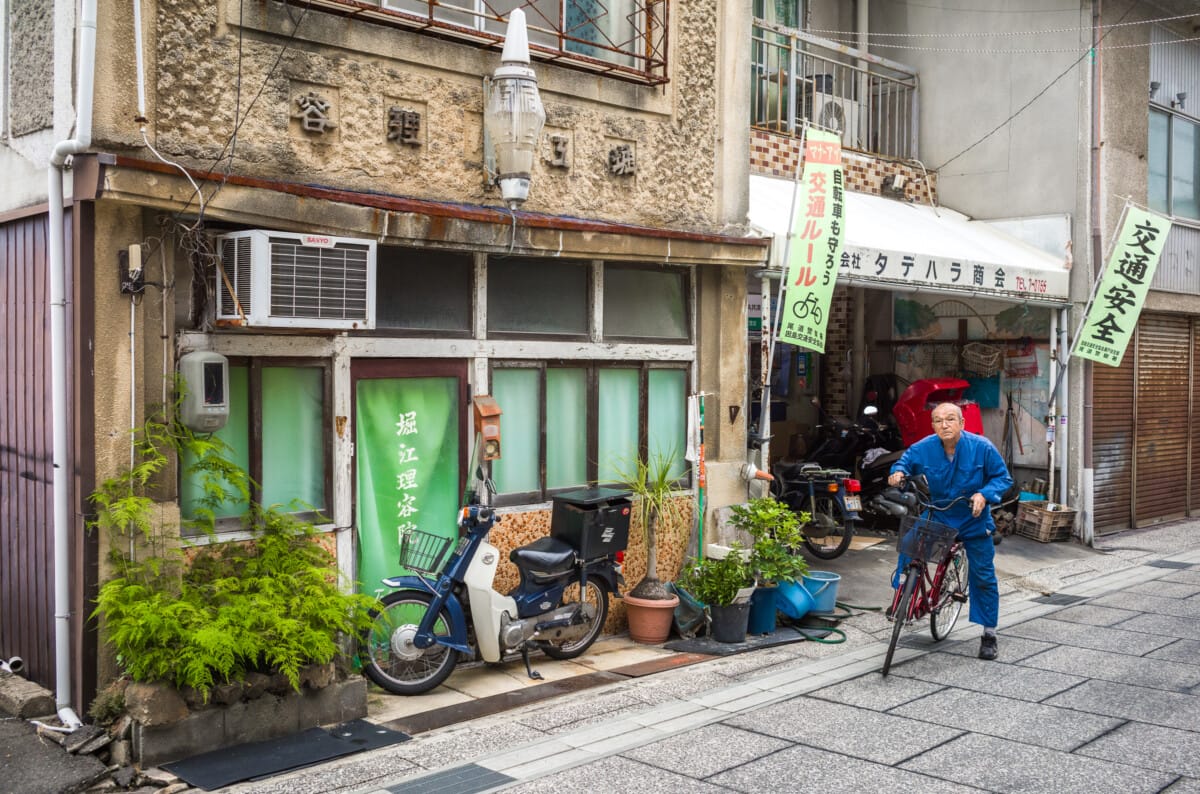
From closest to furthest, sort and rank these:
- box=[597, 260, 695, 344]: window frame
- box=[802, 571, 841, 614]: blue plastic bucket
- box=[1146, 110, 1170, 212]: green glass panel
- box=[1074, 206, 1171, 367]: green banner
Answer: box=[597, 260, 695, 344]: window frame
box=[802, 571, 841, 614]: blue plastic bucket
box=[1074, 206, 1171, 367]: green banner
box=[1146, 110, 1170, 212]: green glass panel

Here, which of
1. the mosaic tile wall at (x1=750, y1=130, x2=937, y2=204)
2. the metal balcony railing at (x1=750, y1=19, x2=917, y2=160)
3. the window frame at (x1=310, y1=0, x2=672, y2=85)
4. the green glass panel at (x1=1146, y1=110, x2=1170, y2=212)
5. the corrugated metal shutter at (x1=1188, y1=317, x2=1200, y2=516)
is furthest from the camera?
the corrugated metal shutter at (x1=1188, y1=317, x2=1200, y2=516)

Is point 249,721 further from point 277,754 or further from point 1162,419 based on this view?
point 1162,419

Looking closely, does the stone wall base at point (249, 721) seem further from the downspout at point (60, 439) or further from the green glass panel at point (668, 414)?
the green glass panel at point (668, 414)

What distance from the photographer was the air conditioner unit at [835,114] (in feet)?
45.9

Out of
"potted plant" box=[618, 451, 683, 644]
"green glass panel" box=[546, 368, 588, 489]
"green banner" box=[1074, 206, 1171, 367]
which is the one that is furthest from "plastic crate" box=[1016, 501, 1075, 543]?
"green glass panel" box=[546, 368, 588, 489]

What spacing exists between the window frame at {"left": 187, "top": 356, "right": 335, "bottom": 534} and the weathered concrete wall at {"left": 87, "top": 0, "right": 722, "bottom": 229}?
1.23 meters

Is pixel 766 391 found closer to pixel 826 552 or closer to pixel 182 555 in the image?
pixel 826 552

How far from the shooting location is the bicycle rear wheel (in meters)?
8.12

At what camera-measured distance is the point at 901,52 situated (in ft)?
51.7

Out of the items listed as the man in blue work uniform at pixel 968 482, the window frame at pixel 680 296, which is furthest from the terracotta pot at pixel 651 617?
the window frame at pixel 680 296

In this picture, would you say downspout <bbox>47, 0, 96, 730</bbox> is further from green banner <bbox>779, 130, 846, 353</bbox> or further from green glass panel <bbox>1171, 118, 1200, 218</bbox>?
green glass panel <bbox>1171, 118, 1200, 218</bbox>

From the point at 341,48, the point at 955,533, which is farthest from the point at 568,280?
the point at 955,533

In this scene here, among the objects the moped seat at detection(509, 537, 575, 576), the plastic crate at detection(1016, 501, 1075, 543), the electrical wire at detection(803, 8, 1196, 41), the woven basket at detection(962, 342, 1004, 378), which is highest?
the electrical wire at detection(803, 8, 1196, 41)

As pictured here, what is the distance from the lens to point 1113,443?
15.0m
